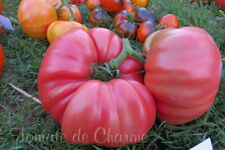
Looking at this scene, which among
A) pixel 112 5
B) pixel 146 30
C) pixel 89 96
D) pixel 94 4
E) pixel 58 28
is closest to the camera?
pixel 89 96

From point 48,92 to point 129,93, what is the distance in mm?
400

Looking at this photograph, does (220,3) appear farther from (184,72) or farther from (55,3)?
(184,72)

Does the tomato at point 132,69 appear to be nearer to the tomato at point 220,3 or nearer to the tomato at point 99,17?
the tomato at point 99,17

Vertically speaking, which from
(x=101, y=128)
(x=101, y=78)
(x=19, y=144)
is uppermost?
(x=101, y=78)

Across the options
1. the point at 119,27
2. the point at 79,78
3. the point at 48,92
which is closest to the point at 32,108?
the point at 48,92

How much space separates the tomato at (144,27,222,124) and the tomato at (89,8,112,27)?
1.12 meters

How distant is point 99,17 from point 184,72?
130 cm

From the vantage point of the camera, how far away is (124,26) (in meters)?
1.86

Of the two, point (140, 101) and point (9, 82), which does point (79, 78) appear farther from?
point (9, 82)

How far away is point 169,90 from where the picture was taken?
0.95 meters

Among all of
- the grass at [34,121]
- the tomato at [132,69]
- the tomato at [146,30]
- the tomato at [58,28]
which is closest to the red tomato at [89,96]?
the tomato at [132,69]

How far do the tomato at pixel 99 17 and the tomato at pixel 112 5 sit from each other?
2.6 inches

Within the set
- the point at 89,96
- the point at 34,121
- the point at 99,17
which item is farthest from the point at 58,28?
the point at 89,96

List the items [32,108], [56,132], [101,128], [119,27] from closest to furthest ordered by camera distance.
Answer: [101,128] < [56,132] < [32,108] < [119,27]
